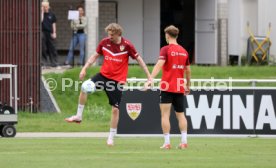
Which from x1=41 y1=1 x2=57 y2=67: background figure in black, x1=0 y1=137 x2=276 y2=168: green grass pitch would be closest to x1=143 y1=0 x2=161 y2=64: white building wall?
x1=41 y1=1 x2=57 y2=67: background figure in black

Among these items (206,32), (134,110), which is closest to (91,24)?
(206,32)

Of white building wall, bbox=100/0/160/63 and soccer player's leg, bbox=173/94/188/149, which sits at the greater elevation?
white building wall, bbox=100/0/160/63

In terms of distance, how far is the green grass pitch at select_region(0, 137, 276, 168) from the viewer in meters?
14.1

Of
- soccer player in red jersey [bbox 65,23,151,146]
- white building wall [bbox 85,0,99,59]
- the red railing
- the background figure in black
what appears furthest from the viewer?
white building wall [bbox 85,0,99,59]

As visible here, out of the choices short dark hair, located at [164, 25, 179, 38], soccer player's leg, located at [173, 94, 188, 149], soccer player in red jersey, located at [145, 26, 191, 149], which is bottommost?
soccer player's leg, located at [173, 94, 188, 149]

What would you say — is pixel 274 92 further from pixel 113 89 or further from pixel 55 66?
pixel 55 66

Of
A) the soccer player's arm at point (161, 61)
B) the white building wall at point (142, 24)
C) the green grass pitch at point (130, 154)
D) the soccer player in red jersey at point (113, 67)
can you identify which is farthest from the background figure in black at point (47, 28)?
the soccer player's arm at point (161, 61)

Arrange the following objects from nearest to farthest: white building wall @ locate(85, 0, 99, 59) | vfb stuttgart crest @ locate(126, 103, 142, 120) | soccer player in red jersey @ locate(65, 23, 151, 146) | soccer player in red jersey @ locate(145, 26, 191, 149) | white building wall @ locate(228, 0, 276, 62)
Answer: soccer player in red jersey @ locate(145, 26, 191, 149) < soccer player in red jersey @ locate(65, 23, 151, 146) < vfb stuttgart crest @ locate(126, 103, 142, 120) < white building wall @ locate(85, 0, 99, 59) < white building wall @ locate(228, 0, 276, 62)

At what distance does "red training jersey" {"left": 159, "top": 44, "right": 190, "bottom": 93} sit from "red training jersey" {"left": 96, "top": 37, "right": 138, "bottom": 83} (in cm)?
79

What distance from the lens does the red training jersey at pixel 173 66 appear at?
55.9 ft

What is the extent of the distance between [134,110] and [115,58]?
16.0 ft

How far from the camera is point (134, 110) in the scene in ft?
73.2

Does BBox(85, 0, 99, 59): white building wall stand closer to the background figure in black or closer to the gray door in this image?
the background figure in black

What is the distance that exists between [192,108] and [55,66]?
10561mm
